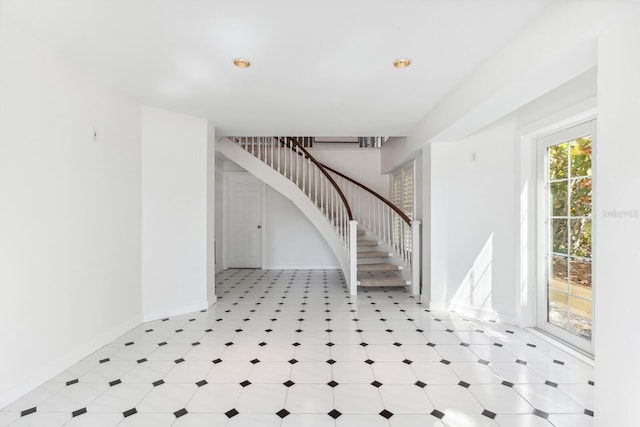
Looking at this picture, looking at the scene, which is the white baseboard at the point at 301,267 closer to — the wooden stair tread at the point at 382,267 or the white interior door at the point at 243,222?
the white interior door at the point at 243,222

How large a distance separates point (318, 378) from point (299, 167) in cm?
470

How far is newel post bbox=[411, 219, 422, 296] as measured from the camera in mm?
4855

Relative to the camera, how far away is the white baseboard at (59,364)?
2.20 m

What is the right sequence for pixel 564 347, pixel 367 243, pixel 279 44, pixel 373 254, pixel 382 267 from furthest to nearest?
pixel 367 243 < pixel 373 254 < pixel 382 267 < pixel 564 347 < pixel 279 44

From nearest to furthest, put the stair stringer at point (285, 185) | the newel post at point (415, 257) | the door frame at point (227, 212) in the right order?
the newel post at point (415, 257) < the stair stringer at point (285, 185) < the door frame at point (227, 212)

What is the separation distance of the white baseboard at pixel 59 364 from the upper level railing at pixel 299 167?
3.82 metres

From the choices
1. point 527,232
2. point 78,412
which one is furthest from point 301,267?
point 78,412

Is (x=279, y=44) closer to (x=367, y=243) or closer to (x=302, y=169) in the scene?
(x=302, y=169)

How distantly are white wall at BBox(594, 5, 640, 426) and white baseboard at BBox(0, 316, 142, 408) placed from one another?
405 cm

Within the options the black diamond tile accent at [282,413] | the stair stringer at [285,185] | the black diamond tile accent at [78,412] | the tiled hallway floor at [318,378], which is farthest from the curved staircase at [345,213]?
the black diamond tile accent at [78,412]

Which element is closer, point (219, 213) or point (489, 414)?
point (489, 414)

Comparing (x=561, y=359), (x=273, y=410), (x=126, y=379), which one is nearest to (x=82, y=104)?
(x=126, y=379)

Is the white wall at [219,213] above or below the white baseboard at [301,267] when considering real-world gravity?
above

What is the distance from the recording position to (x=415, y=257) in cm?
490
